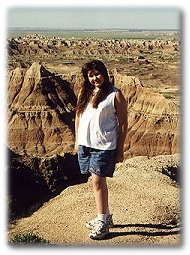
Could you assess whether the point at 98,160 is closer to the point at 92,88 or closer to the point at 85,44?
the point at 92,88

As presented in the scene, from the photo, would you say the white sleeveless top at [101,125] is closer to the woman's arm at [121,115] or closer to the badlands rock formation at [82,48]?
the woman's arm at [121,115]

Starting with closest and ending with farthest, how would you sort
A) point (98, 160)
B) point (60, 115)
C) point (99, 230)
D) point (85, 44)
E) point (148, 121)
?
point (98, 160)
point (99, 230)
point (85, 44)
point (148, 121)
point (60, 115)

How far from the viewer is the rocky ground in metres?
5.23

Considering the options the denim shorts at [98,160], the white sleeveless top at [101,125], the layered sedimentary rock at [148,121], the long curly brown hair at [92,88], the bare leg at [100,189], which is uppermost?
the layered sedimentary rock at [148,121]

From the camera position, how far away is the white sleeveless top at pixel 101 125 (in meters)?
4.68

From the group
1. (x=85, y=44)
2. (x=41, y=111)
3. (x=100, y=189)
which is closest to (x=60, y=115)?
(x=41, y=111)

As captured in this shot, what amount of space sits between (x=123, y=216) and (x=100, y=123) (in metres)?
1.40

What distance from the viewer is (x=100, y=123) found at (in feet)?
15.4

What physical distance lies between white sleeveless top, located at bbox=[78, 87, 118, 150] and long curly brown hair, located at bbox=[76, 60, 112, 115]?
40 millimetres

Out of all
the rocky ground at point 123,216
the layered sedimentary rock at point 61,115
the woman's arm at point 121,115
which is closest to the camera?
the woman's arm at point 121,115

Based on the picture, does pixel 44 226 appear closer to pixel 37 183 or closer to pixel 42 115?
pixel 37 183

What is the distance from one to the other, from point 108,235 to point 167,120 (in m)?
20.0

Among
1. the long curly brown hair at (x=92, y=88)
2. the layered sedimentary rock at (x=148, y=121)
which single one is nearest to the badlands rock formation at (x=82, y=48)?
the layered sedimentary rock at (x=148, y=121)

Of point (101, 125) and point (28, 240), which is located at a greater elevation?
point (101, 125)
